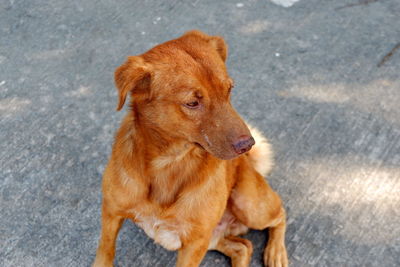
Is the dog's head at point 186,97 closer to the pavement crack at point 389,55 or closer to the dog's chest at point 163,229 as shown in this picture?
the dog's chest at point 163,229

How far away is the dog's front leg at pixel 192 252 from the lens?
2.38 metres

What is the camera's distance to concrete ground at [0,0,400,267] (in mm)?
2896

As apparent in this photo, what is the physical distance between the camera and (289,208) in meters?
3.07

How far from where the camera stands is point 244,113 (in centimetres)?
358

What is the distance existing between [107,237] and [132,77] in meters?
0.97

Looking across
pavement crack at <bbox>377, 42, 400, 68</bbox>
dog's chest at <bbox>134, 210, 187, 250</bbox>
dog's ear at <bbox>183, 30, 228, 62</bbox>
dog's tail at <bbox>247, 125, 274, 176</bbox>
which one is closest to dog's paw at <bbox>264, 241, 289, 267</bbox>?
dog's tail at <bbox>247, 125, 274, 176</bbox>

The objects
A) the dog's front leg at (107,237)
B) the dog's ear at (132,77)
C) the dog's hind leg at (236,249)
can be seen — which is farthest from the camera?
the dog's hind leg at (236,249)

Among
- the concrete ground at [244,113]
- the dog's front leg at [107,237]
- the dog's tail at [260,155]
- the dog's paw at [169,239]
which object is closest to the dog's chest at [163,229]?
the dog's paw at [169,239]

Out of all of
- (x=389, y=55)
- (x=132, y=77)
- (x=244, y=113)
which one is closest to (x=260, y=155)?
(x=244, y=113)

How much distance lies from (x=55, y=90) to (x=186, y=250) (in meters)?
1.87

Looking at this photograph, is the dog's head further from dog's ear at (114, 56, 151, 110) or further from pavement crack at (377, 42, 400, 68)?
pavement crack at (377, 42, 400, 68)

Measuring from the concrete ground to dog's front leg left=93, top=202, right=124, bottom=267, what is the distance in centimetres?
18

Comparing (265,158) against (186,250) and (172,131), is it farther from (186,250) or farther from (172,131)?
(172,131)

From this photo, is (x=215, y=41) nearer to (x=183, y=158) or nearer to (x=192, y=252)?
(x=183, y=158)
